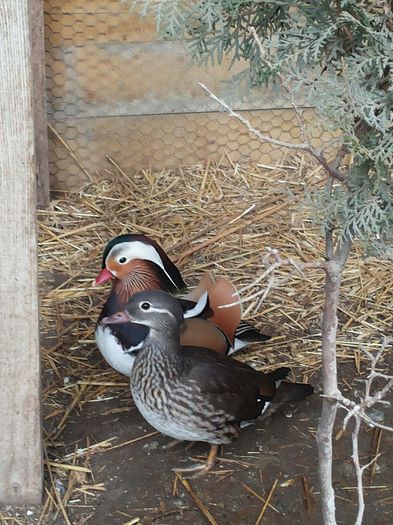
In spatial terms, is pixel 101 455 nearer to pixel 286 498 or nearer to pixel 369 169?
pixel 286 498

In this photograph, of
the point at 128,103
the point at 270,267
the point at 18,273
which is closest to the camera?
the point at 270,267

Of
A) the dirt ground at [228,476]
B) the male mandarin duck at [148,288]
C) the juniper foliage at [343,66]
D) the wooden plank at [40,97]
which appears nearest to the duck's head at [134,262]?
the male mandarin duck at [148,288]

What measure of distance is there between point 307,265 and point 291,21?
48 centimetres

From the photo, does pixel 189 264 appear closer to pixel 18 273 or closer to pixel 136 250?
pixel 136 250

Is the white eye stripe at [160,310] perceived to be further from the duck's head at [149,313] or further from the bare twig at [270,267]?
the bare twig at [270,267]

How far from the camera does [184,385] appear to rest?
2.80 metres

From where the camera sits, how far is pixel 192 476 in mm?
2832

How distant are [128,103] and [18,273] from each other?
7.94 ft

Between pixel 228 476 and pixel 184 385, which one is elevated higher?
pixel 184 385

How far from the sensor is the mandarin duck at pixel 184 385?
279 centimetres

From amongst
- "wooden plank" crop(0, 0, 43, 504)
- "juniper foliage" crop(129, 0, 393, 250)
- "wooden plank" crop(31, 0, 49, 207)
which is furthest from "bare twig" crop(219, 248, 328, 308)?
"wooden plank" crop(31, 0, 49, 207)

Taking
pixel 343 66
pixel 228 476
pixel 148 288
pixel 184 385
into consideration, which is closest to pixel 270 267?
pixel 343 66

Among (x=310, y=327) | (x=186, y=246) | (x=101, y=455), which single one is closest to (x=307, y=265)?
(x=101, y=455)

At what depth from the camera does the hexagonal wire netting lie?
14.8 ft
